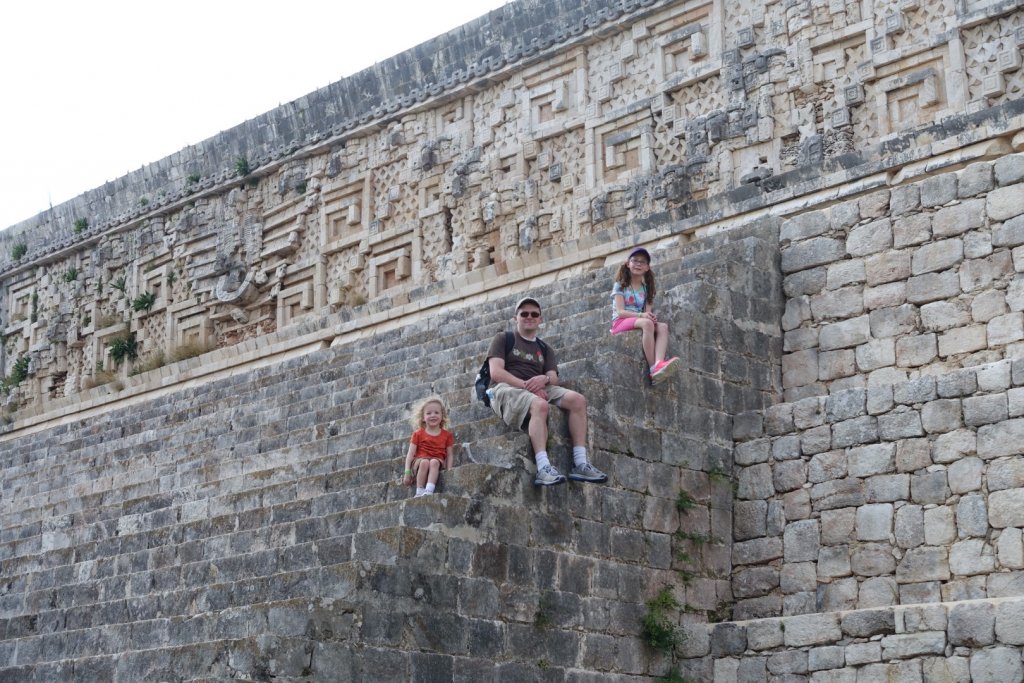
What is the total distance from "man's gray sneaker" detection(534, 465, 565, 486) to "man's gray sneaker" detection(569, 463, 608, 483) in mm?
169

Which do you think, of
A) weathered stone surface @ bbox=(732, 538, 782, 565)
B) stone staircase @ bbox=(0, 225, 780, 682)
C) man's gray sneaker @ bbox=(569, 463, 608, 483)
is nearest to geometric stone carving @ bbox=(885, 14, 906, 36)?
stone staircase @ bbox=(0, 225, 780, 682)

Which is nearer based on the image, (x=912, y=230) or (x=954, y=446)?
(x=954, y=446)

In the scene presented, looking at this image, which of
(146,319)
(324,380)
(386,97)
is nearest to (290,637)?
(324,380)

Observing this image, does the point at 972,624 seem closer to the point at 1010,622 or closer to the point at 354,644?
the point at 1010,622

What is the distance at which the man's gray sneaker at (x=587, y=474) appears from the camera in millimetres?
8586

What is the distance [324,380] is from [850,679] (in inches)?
251

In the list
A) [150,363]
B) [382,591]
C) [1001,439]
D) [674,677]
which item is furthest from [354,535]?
[150,363]

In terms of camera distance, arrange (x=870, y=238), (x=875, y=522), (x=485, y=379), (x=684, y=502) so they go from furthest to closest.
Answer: (x=870, y=238) < (x=684, y=502) < (x=485, y=379) < (x=875, y=522)

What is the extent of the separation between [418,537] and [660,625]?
5.41 feet

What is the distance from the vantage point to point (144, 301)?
20172 mm

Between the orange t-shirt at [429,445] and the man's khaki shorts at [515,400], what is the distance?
373mm

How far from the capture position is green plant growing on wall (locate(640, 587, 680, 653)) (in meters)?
8.72

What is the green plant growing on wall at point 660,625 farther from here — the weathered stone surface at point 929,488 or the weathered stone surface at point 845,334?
the weathered stone surface at point 845,334

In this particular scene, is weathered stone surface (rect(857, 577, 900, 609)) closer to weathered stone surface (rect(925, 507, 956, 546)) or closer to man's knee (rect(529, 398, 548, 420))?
weathered stone surface (rect(925, 507, 956, 546))
